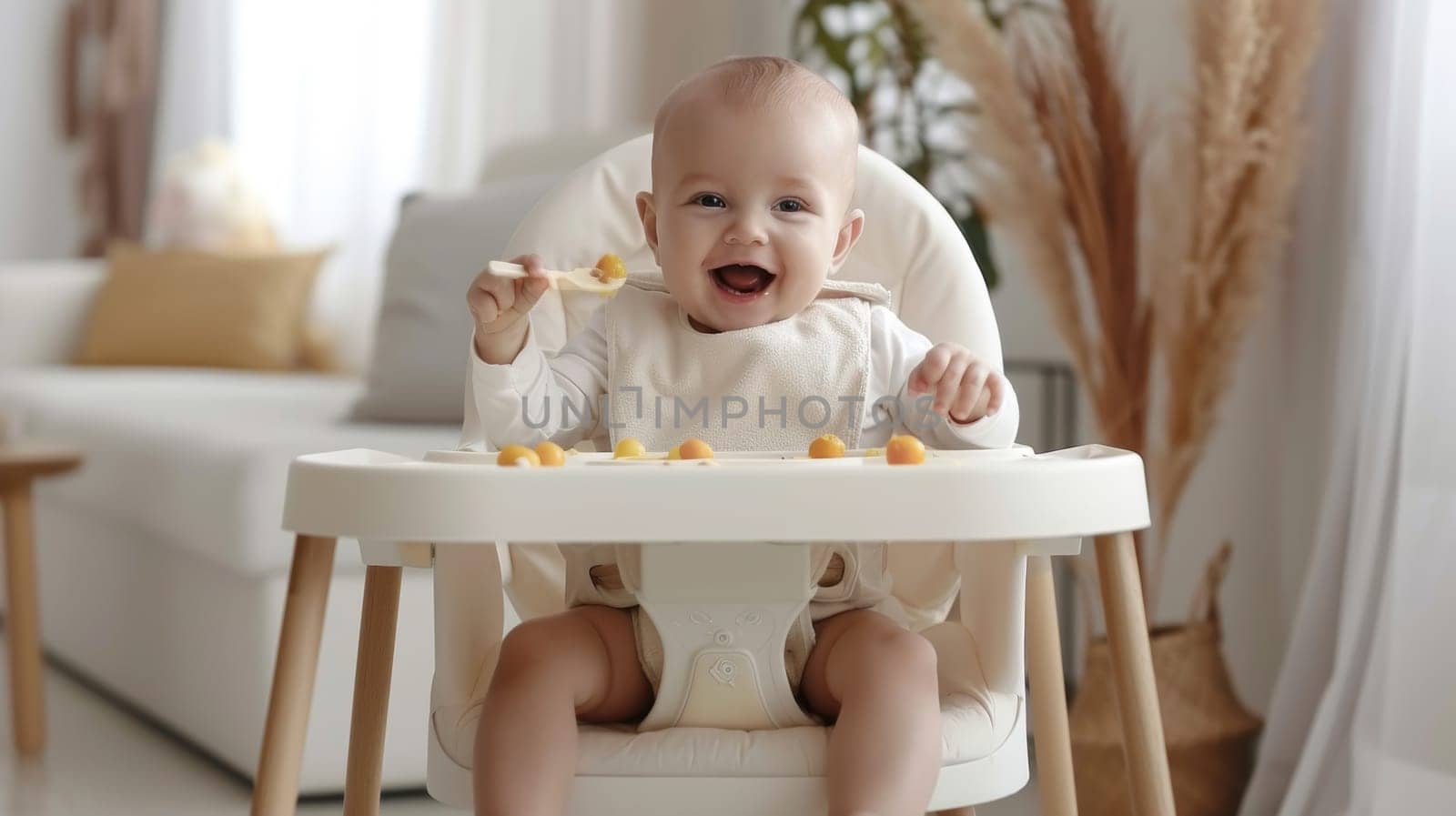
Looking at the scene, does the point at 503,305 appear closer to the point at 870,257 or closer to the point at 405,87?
the point at 870,257

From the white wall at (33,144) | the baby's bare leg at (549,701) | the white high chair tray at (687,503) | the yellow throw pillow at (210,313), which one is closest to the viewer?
the white high chair tray at (687,503)

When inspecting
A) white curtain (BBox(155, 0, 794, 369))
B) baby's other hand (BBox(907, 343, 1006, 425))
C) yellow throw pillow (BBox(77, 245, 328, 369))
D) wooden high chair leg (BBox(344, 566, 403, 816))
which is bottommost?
wooden high chair leg (BBox(344, 566, 403, 816))

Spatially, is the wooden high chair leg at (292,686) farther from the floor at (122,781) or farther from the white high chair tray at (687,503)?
the floor at (122,781)

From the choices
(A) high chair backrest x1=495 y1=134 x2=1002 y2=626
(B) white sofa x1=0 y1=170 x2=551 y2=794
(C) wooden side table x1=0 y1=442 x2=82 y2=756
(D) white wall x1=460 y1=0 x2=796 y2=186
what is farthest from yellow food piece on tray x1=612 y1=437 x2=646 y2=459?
(D) white wall x1=460 y1=0 x2=796 y2=186

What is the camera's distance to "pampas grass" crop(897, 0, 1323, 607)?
1.79 meters

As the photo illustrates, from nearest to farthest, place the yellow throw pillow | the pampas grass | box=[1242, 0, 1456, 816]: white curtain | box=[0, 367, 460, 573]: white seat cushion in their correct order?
box=[1242, 0, 1456, 816]: white curtain, the pampas grass, box=[0, 367, 460, 573]: white seat cushion, the yellow throw pillow

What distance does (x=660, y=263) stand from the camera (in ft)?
3.68

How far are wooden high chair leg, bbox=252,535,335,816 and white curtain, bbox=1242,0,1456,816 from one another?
108cm

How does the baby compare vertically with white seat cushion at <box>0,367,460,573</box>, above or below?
above

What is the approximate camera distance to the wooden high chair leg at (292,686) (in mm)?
937

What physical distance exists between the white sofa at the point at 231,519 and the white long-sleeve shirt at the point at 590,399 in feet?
2.52

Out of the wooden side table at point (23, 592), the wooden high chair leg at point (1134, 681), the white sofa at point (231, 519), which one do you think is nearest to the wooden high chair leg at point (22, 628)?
the wooden side table at point (23, 592)

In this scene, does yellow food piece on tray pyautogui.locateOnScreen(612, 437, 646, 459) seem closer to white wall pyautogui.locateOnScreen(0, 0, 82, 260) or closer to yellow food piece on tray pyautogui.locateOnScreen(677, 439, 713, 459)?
yellow food piece on tray pyautogui.locateOnScreen(677, 439, 713, 459)

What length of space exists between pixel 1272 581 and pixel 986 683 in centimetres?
105
